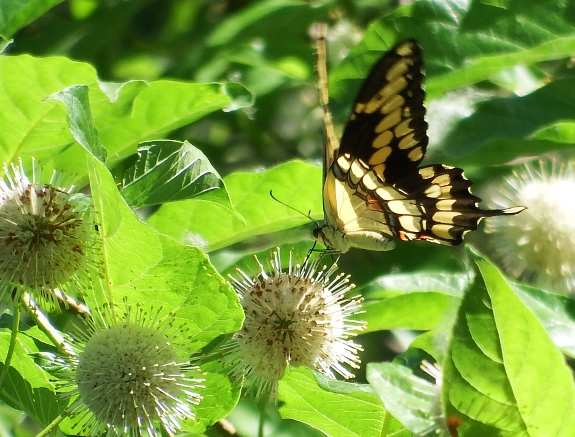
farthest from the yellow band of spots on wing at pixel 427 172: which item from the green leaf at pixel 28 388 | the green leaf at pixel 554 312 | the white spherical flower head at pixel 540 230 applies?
the green leaf at pixel 28 388

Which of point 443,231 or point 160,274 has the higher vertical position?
point 443,231

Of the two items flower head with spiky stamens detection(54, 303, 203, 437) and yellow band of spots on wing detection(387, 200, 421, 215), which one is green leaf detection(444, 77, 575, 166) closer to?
yellow band of spots on wing detection(387, 200, 421, 215)

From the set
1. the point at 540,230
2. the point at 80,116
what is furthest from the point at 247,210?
the point at 540,230

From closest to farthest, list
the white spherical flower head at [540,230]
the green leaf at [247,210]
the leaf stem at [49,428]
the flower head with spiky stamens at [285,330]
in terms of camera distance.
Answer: the leaf stem at [49,428], the flower head with spiky stamens at [285,330], the green leaf at [247,210], the white spherical flower head at [540,230]

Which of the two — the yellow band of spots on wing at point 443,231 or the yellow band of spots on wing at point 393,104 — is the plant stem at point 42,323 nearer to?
the yellow band of spots on wing at point 393,104

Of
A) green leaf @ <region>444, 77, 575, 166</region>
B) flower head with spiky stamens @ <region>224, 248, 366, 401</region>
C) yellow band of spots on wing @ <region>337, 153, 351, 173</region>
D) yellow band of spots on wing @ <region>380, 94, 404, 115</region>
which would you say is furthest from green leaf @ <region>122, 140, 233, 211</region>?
green leaf @ <region>444, 77, 575, 166</region>

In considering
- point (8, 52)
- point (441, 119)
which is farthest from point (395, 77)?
point (8, 52)

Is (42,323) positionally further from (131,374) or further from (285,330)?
(285,330)
